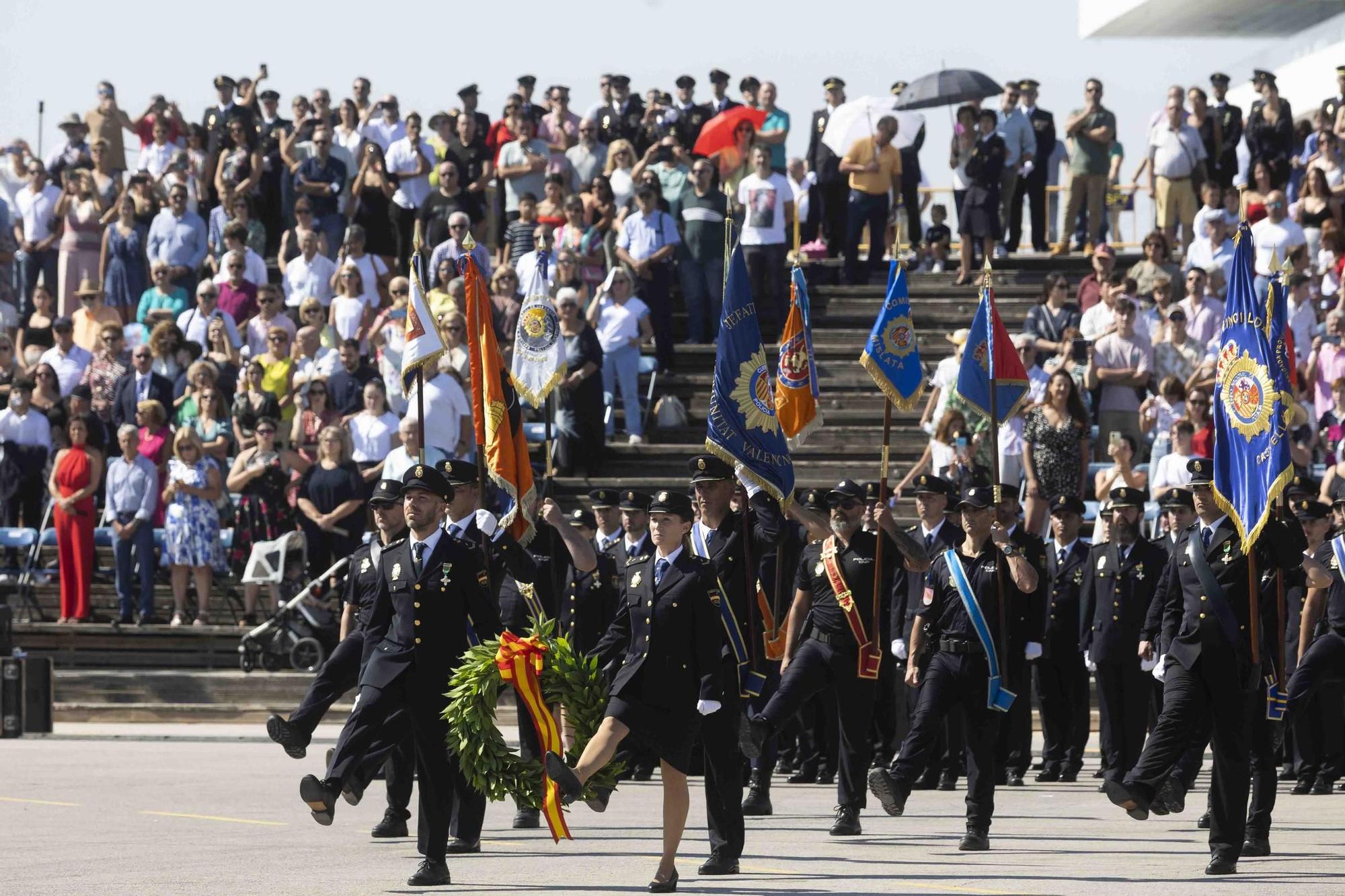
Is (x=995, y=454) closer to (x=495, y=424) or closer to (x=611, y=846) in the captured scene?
(x=495, y=424)

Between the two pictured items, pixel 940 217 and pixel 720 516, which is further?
pixel 940 217

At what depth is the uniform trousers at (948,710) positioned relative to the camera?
39.9 ft

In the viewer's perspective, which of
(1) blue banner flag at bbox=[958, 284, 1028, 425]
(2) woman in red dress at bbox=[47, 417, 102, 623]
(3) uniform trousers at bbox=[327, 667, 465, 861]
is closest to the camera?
(3) uniform trousers at bbox=[327, 667, 465, 861]

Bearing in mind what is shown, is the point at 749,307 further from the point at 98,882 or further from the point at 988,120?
the point at 988,120


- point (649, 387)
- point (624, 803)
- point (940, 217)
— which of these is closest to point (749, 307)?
point (624, 803)

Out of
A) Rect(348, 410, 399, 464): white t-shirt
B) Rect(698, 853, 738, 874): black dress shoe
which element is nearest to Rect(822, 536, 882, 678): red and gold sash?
Rect(698, 853, 738, 874): black dress shoe

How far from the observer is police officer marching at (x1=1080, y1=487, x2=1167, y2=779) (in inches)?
603

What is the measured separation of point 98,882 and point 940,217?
19.4 metres

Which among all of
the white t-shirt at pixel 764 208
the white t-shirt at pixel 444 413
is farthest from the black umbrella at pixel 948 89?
the white t-shirt at pixel 444 413

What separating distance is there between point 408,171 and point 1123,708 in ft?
40.6

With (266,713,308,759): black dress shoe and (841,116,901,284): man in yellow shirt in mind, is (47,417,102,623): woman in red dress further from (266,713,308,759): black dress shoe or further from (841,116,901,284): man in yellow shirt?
(266,713,308,759): black dress shoe

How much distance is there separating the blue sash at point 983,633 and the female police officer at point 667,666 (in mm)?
2068

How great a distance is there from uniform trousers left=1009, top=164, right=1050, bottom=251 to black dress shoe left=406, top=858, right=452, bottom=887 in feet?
51.8

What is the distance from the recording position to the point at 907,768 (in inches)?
479
